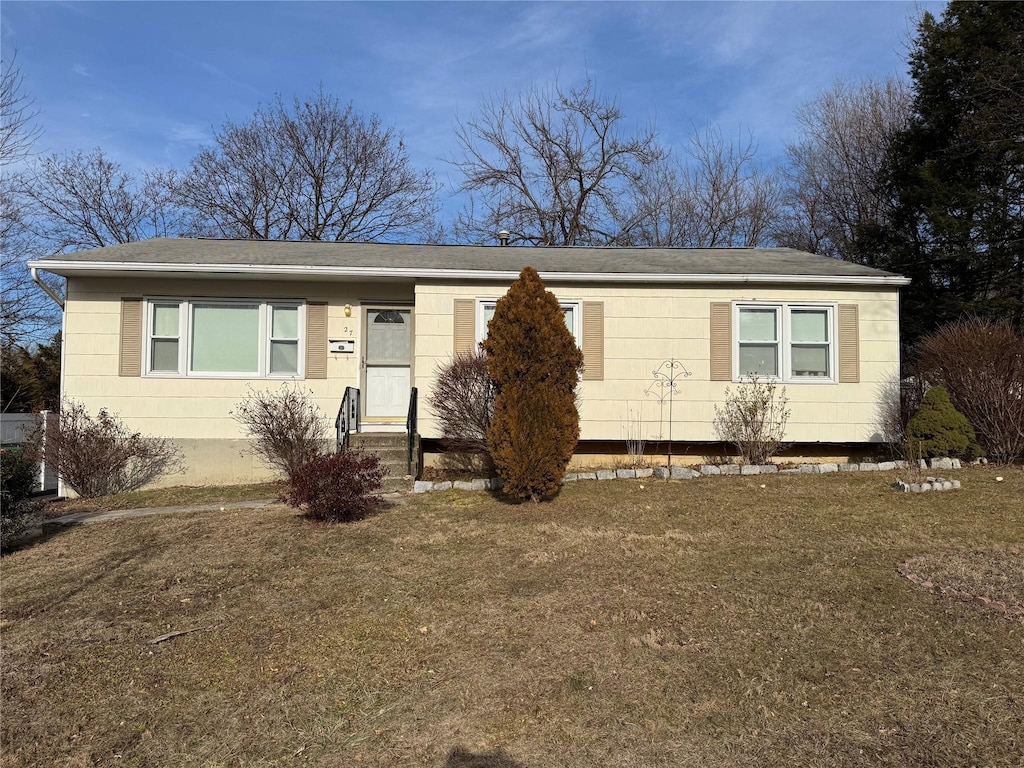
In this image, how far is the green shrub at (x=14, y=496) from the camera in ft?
20.2

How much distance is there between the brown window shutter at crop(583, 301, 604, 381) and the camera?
9906 millimetres

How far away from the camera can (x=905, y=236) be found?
1734 centimetres

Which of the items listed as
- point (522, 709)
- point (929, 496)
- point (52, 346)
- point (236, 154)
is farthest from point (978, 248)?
point (52, 346)

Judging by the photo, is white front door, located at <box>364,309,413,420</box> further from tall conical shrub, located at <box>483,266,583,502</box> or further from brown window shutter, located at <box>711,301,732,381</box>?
brown window shutter, located at <box>711,301,732,381</box>

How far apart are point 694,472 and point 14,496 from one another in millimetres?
7721

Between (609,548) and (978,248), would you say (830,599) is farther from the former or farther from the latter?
(978,248)

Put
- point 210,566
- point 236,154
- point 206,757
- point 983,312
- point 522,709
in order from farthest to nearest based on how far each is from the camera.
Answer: point 236,154
point 983,312
point 210,566
point 522,709
point 206,757

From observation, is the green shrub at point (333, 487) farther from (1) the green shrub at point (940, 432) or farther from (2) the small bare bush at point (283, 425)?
(1) the green shrub at point (940, 432)

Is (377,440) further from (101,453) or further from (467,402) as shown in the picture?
(101,453)

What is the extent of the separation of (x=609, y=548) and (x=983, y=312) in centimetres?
1386

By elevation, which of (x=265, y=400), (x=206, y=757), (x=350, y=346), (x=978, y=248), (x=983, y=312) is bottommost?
(x=206, y=757)

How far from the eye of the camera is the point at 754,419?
31.6 ft

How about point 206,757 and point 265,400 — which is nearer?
point 206,757

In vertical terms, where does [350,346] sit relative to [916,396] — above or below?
above
